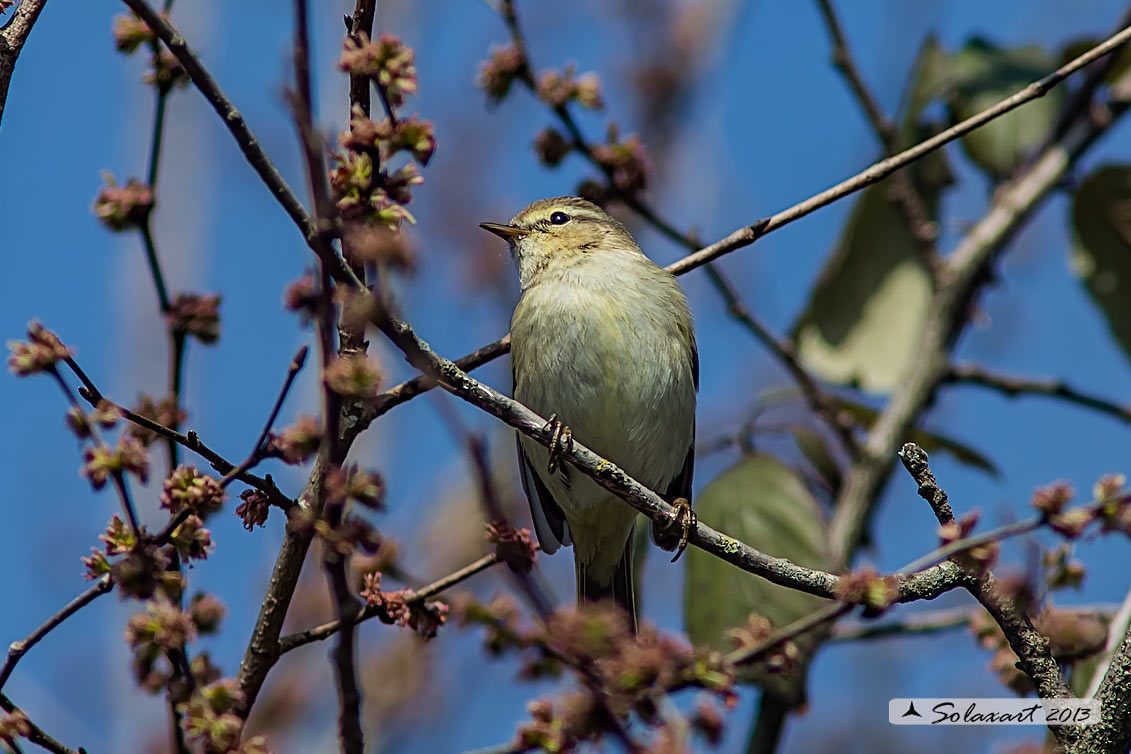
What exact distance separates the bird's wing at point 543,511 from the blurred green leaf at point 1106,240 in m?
2.21

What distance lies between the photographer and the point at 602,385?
4305mm

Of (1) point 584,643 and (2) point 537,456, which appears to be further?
(2) point 537,456

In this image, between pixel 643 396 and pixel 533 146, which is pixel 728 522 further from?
Answer: pixel 533 146

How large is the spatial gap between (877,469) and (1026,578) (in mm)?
1919

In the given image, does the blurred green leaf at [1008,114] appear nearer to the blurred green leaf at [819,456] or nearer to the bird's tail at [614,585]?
the blurred green leaf at [819,456]

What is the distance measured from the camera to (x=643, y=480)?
469 centimetres

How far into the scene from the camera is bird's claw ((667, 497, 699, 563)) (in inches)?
108

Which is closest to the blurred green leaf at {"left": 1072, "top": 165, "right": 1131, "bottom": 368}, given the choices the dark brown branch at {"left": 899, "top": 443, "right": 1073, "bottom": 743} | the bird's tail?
the bird's tail

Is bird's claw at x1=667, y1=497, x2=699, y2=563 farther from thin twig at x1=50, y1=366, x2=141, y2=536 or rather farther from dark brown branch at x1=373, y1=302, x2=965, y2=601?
thin twig at x1=50, y1=366, x2=141, y2=536

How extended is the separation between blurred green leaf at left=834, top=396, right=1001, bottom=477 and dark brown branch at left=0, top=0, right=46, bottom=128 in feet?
9.85

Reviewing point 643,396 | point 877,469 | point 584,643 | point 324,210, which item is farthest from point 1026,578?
point 643,396

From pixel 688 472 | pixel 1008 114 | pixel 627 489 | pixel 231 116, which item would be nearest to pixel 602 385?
pixel 688 472

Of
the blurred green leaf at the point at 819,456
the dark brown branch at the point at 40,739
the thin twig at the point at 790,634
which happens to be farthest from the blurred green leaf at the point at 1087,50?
the dark brown branch at the point at 40,739

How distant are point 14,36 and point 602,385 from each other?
248 cm
